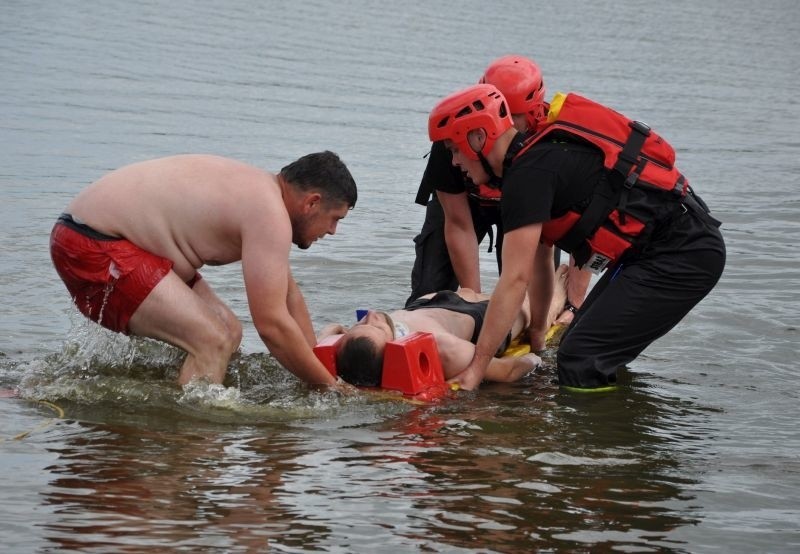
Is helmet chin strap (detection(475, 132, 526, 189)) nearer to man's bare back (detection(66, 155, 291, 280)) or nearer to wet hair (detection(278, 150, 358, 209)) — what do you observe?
wet hair (detection(278, 150, 358, 209))

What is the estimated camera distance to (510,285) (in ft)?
24.5

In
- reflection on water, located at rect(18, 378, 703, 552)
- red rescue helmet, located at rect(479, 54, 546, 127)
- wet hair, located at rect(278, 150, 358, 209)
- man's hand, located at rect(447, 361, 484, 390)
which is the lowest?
reflection on water, located at rect(18, 378, 703, 552)

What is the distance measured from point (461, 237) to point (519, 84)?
1401 millimetres

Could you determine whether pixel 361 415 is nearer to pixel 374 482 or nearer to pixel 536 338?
pixel 374 482

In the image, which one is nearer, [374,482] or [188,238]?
[374,482]

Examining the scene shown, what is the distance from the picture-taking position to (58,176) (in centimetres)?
1489

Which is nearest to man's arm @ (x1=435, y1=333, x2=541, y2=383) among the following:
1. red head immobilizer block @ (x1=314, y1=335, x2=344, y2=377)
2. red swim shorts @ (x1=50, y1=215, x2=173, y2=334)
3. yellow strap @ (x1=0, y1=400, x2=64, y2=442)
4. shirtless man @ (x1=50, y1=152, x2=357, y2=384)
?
red head immobilizer block @ (x1=314, y1=335, x2=344, y2=377)

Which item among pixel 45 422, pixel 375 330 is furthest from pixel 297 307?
pixel 45 422

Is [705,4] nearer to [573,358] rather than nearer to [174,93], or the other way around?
[174,93]

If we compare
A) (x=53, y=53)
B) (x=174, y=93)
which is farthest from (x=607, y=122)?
(x=53, y=53)

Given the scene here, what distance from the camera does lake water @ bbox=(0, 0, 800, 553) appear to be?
5621 millimetres

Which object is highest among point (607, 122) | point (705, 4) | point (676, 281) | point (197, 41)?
point (705, 4)

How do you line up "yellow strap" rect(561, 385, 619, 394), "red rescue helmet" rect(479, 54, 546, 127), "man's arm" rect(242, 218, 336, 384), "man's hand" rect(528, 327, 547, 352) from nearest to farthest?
"man's arm" rect(242, 218, 336, 384), "yellow strap" rect(561, 385, 619, 394), "red rescue helmet" rect(479, 54, 546, 127), "man's hand" rect(528, 327, 547, 352)

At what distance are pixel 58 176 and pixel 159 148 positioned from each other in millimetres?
2464
